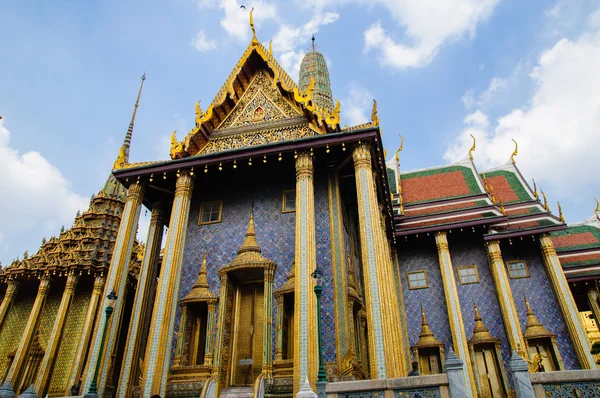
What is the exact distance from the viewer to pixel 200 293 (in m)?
10.5

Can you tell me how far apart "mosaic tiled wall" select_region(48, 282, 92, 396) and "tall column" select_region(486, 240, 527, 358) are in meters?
15.2

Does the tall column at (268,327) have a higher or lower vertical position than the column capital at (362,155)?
lower

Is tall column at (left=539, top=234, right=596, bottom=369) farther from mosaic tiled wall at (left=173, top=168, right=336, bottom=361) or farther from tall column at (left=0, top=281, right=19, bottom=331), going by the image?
tall column at (left=0, top=281, right=19, bottom=331)

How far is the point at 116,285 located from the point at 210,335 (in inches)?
99.5

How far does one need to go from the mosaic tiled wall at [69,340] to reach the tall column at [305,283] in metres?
11.6

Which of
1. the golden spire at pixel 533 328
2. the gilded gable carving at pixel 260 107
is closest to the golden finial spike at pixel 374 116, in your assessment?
the gilded gable carving at pixel 260 107

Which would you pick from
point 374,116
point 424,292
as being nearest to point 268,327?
point 374,116

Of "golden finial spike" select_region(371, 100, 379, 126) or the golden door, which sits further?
"golden finial spike" select_region(371, 100, 379, 126)

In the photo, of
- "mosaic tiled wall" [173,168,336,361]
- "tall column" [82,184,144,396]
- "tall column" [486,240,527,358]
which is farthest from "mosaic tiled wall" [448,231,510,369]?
"tall column" [82,184,144,396]

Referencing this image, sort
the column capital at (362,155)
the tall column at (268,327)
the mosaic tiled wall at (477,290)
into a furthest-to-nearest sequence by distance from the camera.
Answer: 1. the mosaic tiled wall at (477,290)
2. the column capital at (362,155)
3. the tall column at (268,327)

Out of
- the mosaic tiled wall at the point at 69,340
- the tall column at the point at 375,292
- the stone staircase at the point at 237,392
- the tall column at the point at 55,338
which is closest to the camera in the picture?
the tall column at the point at 375,292

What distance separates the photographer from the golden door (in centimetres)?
981

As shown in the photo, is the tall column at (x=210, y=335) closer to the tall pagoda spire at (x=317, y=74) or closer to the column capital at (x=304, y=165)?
the column capital at (x=304, y=165)

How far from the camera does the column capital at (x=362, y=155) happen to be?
1027 centimetres
